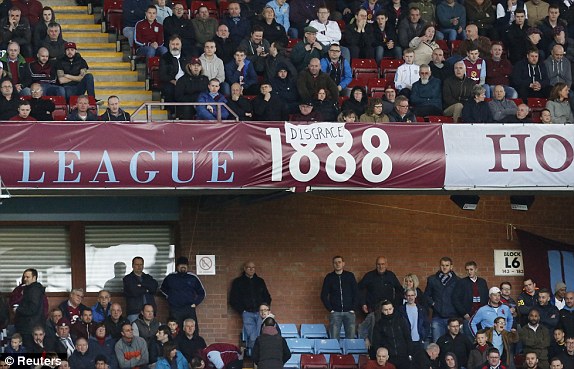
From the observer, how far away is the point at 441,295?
866 inches

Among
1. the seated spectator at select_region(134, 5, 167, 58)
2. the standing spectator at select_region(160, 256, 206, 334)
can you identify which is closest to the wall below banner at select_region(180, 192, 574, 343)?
the standing spectator at select_region(160, 256, 206, 334)

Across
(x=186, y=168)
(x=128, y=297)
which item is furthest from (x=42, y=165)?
(x=128, y=297)

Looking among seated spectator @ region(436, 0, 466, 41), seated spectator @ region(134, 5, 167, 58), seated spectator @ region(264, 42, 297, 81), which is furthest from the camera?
seated spectator @ region(436, 0, 466, 41)

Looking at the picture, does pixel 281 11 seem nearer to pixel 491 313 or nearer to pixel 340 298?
pixel 340 298

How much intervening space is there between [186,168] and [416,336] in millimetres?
4534

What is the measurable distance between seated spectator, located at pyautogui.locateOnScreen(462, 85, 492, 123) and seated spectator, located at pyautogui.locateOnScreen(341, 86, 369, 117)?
149cm

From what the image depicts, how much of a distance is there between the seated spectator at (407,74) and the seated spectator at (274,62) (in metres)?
1.67

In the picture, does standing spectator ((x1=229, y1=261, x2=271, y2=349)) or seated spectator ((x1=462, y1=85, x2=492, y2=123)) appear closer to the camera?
seated spectator ((x1=462, y1=85, x2=492, y2=123))

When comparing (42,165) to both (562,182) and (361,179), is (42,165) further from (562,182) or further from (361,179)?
(562,182)

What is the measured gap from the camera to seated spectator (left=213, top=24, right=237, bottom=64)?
23062 mm

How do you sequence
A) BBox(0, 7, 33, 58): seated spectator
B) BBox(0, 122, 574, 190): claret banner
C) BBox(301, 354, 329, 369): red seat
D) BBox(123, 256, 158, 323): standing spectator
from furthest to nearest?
1. BBox(0, 7, 33, 58): seated spectator
2. BBox(301, 354, 329, 369): red seat
3. BBox(123, 256, 158, 323): standing spectator
4. BBox(0, 122, 574, 190): claret banner

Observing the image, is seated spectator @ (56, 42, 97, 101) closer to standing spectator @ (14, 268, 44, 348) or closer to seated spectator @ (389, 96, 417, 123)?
standing spectator @ (14, 268, 44, 348)

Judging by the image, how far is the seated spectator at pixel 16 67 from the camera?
70.3 feet

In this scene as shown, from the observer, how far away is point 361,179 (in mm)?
19750
